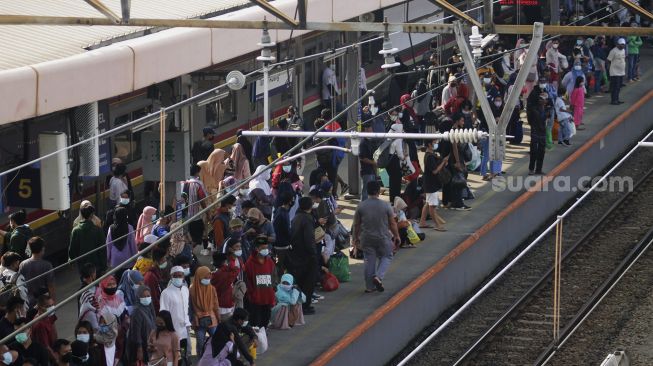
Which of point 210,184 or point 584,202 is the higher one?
point 210,184

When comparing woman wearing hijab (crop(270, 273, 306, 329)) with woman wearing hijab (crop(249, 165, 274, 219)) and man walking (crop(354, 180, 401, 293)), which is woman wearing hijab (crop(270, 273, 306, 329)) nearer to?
man walking (crop(354, 180, 401, 293))

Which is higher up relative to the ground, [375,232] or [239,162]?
[239,162]

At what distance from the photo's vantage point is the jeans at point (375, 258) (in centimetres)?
1995

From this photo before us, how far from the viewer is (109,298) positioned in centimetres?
1577

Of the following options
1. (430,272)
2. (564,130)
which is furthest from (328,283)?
(564,130)

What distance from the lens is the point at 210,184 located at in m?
21.0

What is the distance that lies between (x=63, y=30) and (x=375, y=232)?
4640 millimetres

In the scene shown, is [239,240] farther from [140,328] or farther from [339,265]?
→ [339,265]

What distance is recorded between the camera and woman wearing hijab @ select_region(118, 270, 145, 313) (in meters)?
16.1

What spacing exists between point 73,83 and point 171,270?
2831mm

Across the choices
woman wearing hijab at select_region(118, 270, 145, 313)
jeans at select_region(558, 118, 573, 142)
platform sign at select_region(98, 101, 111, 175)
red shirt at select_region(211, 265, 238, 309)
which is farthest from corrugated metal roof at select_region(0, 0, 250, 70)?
jeans at select_region(558, 118, 573, 142)

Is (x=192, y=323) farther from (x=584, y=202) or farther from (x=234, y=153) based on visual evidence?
(x=584, y=202)

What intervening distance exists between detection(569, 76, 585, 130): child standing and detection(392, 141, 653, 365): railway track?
2.01 meters

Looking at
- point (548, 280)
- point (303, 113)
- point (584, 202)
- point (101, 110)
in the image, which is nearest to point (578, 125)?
point (584, 202)
